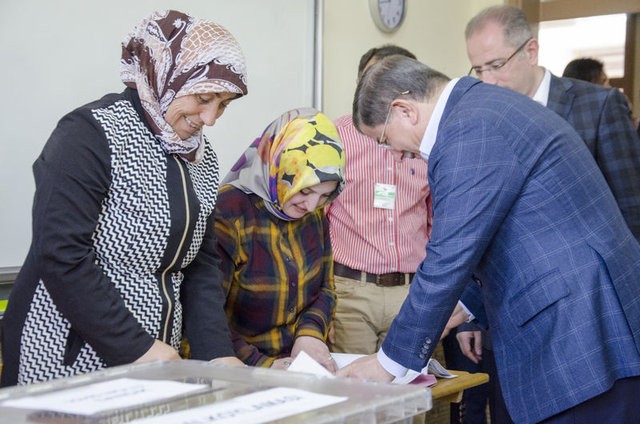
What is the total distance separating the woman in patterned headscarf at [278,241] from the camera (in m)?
2.20

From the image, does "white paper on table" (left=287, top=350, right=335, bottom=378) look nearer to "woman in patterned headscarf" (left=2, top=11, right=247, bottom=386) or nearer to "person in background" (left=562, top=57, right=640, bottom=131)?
"woman in patterned headscarf" (left=2, top=11, right=247, bottom=386)

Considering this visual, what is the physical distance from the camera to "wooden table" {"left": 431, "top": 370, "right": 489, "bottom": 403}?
2.04 meters

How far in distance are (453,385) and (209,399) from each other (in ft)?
3.97

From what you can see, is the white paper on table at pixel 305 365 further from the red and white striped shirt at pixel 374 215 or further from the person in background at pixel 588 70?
the person in background at pixel 588 70

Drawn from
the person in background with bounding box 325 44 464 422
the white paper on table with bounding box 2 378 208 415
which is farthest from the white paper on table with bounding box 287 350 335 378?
the person in background with bounding box 325 44 464 422

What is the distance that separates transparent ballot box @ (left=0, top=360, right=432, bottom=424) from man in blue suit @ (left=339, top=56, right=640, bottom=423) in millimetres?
574

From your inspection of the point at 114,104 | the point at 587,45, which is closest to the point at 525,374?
the point at 114,104

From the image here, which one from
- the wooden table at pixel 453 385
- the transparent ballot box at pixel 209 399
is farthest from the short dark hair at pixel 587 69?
the transparent ballot box at pixel 209 399

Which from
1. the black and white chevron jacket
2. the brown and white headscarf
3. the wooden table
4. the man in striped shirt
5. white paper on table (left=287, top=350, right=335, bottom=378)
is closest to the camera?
the black and white chevron jacket

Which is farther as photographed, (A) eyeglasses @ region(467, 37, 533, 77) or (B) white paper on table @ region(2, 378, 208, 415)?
(A) eyeglasses @ region(467, 37, 533, 77)

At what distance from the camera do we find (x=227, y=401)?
3.18 feet

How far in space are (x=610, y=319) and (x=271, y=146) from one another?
1.06 m

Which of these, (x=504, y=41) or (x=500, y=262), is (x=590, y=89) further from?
(x=500, y=262)

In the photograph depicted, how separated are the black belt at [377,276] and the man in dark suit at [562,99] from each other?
1.37 feet
